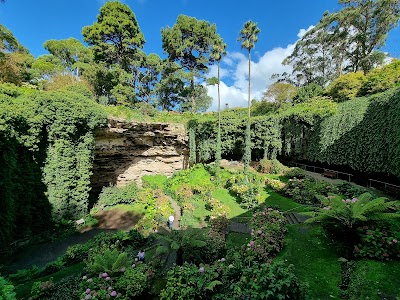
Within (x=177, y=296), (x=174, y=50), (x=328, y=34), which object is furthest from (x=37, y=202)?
(x=328, y=34)

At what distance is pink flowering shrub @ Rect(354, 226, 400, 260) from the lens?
5895mm

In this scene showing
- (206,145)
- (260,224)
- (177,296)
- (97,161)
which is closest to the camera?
(177,296)

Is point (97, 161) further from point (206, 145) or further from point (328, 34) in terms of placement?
point (328, 34)

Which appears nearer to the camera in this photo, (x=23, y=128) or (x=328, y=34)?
(x=23, y=128)

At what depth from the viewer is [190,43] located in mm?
31438

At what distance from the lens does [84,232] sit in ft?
44.0

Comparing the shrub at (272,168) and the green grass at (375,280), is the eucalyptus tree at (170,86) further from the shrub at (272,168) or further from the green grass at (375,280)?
the green grass at (375,280)

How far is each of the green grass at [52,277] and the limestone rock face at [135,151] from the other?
10827 mm

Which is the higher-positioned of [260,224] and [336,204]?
[336,204]

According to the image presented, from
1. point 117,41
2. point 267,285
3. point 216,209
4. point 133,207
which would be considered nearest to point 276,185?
point 216,209

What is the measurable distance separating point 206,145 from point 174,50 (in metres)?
16.8

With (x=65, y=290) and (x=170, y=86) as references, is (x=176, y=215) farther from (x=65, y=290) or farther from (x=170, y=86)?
(x=170, y=86)

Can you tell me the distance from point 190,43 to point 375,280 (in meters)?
33.2

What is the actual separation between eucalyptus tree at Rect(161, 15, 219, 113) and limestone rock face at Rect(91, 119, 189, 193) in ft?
38.4
